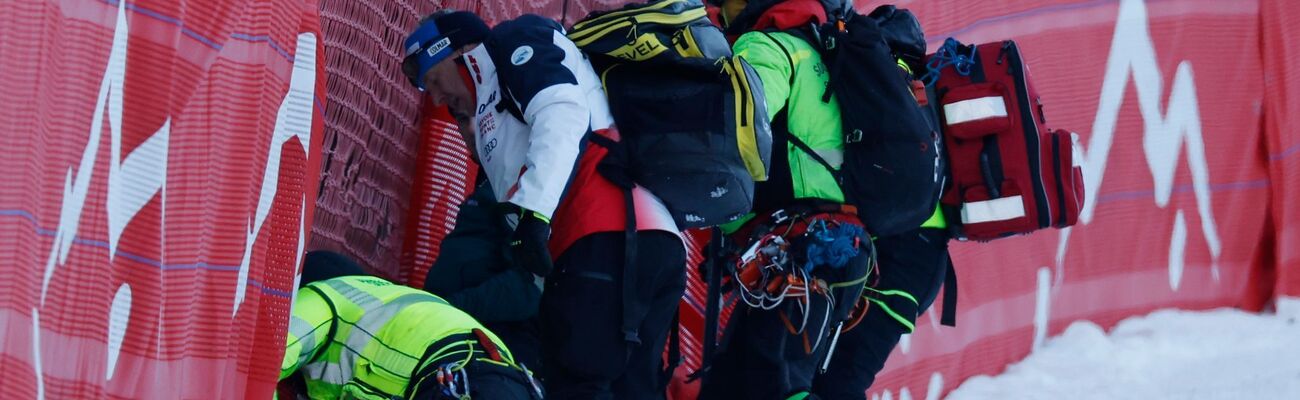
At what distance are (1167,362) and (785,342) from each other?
3383mm

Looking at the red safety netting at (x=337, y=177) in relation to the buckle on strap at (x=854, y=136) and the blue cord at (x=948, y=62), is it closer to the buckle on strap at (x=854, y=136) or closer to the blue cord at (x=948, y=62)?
the blue cord at (x=948, y=62)

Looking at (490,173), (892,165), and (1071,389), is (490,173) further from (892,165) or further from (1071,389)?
(1071,389)

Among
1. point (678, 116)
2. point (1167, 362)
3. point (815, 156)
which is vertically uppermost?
point (678, 116)

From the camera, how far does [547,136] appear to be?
383 centimetres

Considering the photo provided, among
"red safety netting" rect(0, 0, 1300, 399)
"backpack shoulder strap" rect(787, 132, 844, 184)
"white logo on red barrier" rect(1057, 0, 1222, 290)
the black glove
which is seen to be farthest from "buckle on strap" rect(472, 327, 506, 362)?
"white logo on red barrier" rect(1057, 0, 1222, 290)

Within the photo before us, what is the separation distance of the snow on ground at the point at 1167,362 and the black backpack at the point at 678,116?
9.77ft

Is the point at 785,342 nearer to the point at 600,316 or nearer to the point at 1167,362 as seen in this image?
the point at 600,316

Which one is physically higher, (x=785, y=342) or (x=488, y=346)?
(x=488, y=346)

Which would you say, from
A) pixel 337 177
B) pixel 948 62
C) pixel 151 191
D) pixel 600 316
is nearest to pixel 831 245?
pixel 600 316

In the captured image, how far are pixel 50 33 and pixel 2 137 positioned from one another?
0.18 meters

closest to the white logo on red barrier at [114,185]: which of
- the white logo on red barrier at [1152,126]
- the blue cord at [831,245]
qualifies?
the blue cord at [831,245]

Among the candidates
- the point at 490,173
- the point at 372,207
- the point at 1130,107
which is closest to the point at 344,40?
the point at 372,207

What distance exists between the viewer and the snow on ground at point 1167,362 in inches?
267

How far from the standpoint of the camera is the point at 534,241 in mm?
3764
